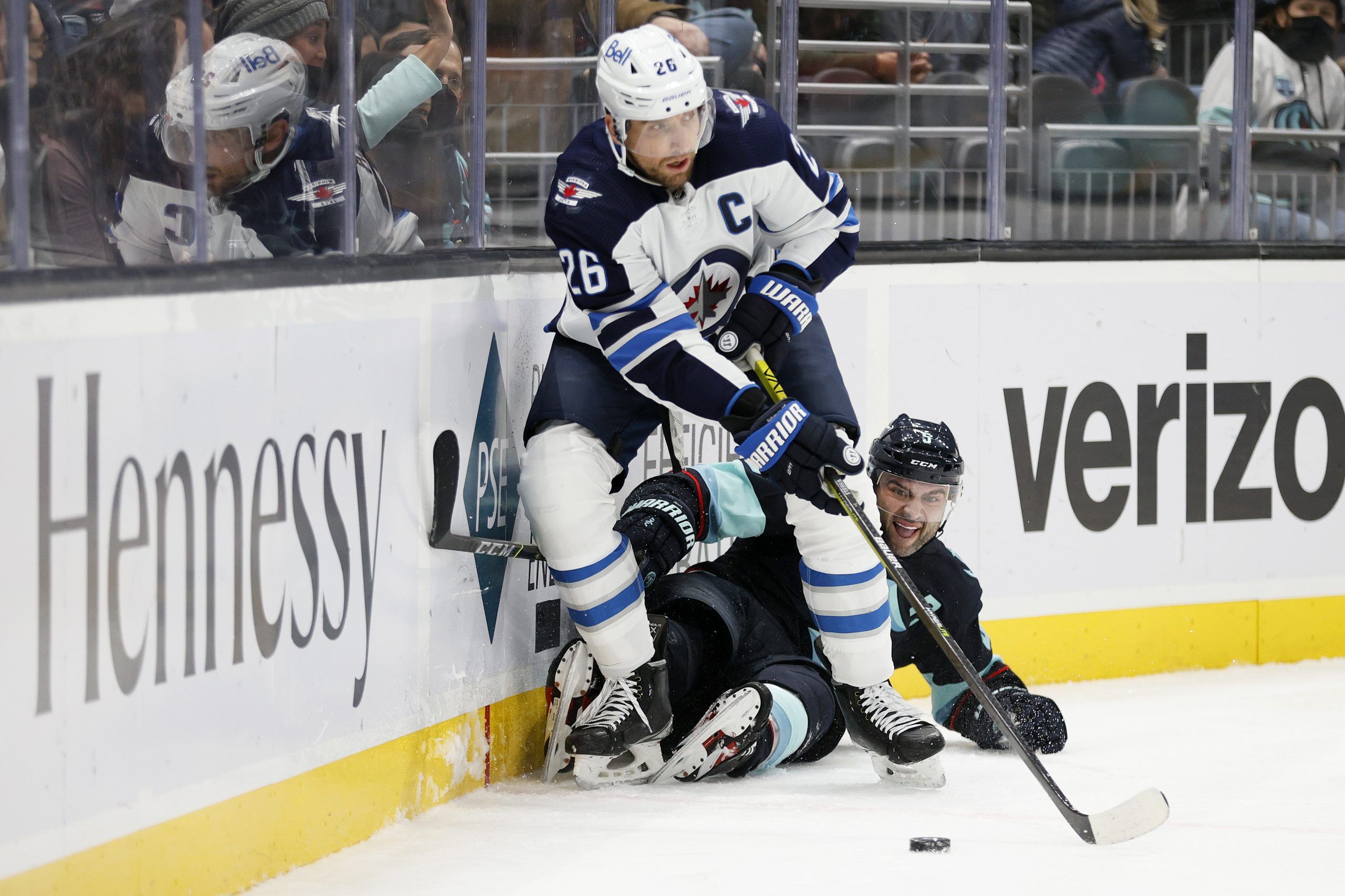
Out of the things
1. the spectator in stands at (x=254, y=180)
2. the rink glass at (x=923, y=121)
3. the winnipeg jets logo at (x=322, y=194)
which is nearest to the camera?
the spectator in stands at (x=254, y=180)

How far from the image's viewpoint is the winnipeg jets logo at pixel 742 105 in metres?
3.21

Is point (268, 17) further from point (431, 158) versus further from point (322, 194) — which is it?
point (431, 158)

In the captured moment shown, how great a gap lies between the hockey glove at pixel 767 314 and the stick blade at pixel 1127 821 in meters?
0.99

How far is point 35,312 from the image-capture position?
2098 mm

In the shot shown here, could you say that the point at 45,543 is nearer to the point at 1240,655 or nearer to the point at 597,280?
the point at 597,280

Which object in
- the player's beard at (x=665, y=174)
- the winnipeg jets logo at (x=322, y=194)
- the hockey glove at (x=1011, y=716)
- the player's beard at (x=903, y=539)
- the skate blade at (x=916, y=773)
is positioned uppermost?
the player's beard at (x=665, y=174)

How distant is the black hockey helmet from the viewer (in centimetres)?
345

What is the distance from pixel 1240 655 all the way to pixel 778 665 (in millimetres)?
1638

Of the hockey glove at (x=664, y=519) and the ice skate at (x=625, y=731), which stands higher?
the hockey glove at (x=664, y=519)

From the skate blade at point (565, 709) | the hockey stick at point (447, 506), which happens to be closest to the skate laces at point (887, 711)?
the skate blade at point (565, 709)

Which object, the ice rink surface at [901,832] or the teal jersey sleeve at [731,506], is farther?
the teal jersey sleeve at [731,506]

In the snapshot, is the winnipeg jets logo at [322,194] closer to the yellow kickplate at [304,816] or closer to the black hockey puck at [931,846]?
the yellow kickplate at [304,816]

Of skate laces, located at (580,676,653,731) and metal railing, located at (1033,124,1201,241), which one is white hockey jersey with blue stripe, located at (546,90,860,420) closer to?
skate laces, located at (580,676,653,731)

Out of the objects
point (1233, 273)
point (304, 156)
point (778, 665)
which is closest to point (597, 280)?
point (304, 156)
